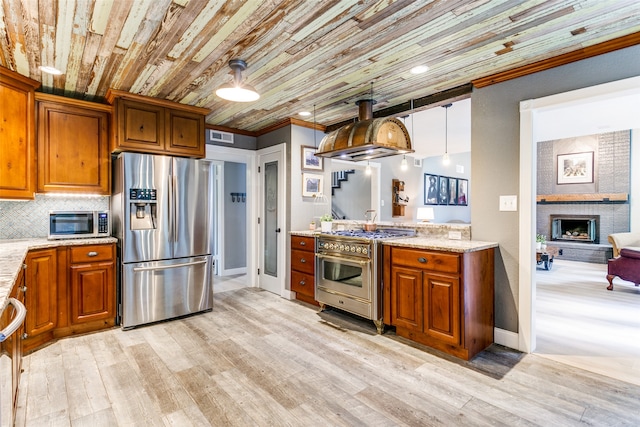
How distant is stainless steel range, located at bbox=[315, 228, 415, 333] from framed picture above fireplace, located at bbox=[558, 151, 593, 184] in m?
5.97

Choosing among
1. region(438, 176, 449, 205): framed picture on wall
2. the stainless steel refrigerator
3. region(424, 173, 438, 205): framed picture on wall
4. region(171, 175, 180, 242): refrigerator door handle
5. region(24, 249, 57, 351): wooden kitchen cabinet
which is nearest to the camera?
region(24, 249, 57, 351): wooden kitchen cabinet

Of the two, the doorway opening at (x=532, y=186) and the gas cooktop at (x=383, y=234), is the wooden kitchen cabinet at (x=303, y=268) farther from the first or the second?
the doorway opening at (x=532, y=186)

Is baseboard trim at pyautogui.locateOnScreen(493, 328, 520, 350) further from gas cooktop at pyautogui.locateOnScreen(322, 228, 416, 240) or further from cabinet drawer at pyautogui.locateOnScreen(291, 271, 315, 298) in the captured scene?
cabinet drawer at pyautogui.locateOnScreen(291, 271, 315, 298)

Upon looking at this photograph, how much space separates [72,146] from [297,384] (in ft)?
10.3

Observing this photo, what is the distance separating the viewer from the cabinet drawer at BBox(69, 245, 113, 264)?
299 cm

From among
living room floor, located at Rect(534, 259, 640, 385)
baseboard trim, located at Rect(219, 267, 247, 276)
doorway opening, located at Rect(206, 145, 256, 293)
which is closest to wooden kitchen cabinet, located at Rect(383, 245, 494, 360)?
living room floor, located at Rect(534, 259, 640, 385)

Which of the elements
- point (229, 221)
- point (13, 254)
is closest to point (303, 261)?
point (229, 221)

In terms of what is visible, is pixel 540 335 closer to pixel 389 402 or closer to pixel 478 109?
pixel 389 402

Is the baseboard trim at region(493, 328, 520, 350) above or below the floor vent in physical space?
below

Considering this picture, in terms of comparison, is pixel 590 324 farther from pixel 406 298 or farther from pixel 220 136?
pixel 220 136

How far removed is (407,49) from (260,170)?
2977 mm

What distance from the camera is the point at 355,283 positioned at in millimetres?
3236

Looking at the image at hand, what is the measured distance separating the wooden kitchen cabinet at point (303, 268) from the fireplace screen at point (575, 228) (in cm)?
651

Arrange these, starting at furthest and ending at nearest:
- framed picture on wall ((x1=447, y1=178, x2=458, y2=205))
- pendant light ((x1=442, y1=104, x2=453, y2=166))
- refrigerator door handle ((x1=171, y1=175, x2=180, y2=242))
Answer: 1. framed picture on wall ((x1=447, y1=178, x2=458, y2=205))
2. pendant light ((x1=442, y1=104, x2=453, y2=166))
3. refrigerator door handle ((x1=171, y1=175, x2=180, y2=242))
